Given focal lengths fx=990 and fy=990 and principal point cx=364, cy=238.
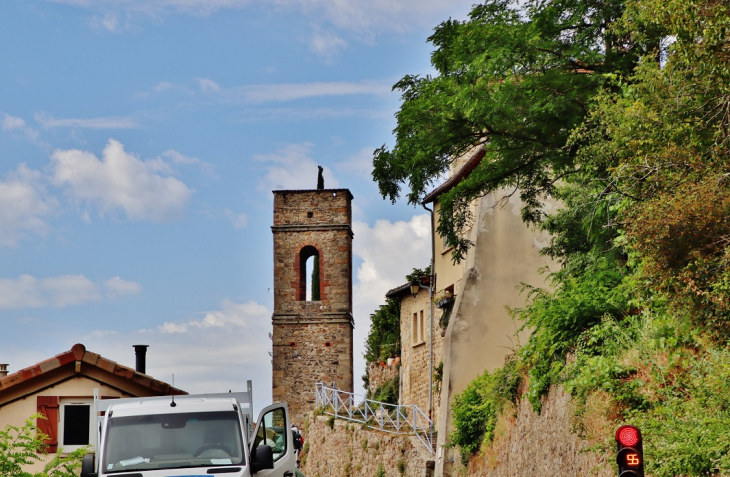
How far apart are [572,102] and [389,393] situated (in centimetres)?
2007

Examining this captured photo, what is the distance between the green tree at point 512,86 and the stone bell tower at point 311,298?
83.9 ft

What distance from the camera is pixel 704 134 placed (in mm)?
13281

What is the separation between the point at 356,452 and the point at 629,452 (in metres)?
23.6

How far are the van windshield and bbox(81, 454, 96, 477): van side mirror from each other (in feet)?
0.53

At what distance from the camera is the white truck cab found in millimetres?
11461

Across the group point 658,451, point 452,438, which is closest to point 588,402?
point 658,451

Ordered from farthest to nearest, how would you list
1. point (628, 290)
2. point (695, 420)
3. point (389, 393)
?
point (389, 393) < point (628, 290) < point (695, 420)

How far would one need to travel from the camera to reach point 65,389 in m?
23.2

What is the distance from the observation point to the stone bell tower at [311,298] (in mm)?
44281

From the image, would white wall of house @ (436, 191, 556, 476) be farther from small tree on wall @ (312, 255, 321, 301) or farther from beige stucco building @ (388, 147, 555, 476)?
small tree on wall @ (312, 255, 321, 301)

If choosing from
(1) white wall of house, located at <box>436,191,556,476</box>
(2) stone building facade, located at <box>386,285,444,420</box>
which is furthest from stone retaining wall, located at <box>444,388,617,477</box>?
(2) stone building facade, located at <box>386,285,444,420</box>

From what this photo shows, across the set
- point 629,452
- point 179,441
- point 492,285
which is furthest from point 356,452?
point 629,452

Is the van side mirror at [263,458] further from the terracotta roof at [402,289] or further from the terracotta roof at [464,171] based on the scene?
the terracotta roof at [402,289]

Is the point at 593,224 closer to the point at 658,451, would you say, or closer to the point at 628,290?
the point at 628,290
